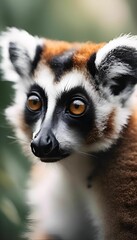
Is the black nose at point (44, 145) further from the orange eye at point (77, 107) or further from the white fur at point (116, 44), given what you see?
the white fur at point (116, 44)

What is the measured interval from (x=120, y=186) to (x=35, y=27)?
194cm

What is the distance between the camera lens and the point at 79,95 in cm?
324

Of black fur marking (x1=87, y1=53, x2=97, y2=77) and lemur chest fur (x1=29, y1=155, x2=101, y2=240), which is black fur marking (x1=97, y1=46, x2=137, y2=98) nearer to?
black fur marking (x1=87, y1=53, x2=97, y2=77)

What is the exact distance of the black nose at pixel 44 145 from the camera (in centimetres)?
299

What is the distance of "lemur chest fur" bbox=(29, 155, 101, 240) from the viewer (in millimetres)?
3410

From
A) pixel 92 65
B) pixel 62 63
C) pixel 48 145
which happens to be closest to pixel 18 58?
pixel 62 63

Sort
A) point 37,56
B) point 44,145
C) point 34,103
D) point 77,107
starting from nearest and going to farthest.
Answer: point 44,145, point 77,107, point 34,103, point 37,56

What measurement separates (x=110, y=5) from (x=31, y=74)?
2175 millimetres

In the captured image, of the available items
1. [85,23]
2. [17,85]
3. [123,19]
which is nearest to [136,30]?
[123,19]

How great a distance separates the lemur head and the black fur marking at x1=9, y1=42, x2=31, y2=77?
2.6 inches

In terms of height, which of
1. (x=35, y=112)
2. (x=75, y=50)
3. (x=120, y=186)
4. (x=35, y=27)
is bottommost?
(x=120, y=186)

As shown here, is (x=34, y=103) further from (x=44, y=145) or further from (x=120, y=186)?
(x=120, y=186)

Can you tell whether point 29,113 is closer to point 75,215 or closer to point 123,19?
point 75,215

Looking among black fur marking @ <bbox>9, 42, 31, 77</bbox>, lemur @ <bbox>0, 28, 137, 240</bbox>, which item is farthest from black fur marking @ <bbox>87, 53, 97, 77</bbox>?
black fur marking @ <bbox>9, 42, 31, 77</bbox>
